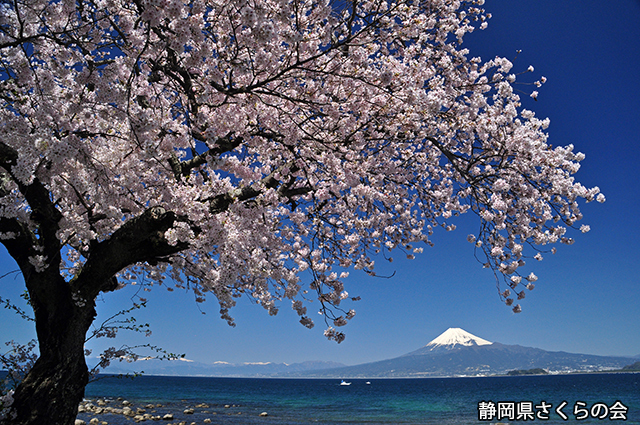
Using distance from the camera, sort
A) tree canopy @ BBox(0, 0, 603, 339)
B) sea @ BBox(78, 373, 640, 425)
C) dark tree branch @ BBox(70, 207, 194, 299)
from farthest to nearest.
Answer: sea @ BBox(78, 373, 640, 425) → dark tree branch @ BBox(70, 207, 194, 299) → tree canopy @ BBox(0, 0, 603, 339)

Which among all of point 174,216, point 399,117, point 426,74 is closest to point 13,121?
point 174,216

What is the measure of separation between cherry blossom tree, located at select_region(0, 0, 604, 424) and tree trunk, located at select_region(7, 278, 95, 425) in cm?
2

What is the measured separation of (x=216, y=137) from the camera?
4.14 metres

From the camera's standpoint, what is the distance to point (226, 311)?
866cm

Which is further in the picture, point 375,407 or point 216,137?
point 375,407

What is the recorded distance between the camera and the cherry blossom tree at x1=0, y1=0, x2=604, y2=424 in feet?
13.1

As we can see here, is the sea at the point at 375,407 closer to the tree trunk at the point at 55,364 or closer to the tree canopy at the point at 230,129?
the tree canopy at the point at 230,129

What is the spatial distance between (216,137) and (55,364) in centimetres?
418

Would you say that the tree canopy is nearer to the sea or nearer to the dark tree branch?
the dark tree branch

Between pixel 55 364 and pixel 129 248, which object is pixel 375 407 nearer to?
pixel 55 364

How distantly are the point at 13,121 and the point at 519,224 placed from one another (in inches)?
282

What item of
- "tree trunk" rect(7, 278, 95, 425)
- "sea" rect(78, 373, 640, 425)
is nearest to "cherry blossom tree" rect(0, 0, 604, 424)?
"tree trunk" rect(7, 278, 95, 425)

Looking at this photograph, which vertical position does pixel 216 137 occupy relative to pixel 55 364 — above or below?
above

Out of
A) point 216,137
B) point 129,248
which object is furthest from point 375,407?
point 216,137
